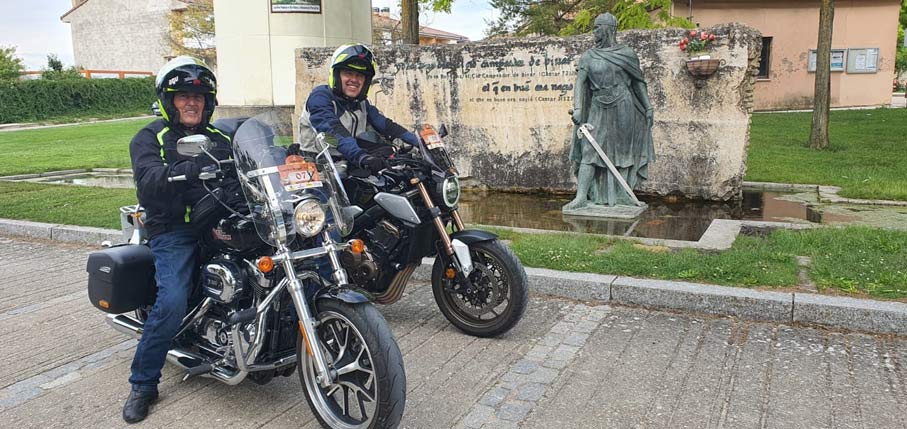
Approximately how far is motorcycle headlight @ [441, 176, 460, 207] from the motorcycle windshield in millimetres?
900

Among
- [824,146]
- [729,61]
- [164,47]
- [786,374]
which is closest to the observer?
[786,374]

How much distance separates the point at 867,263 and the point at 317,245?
13.9 feet

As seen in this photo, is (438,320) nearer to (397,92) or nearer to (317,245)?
(317,245)

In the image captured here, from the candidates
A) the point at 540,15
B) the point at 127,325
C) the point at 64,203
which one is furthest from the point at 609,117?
the point at 540,15

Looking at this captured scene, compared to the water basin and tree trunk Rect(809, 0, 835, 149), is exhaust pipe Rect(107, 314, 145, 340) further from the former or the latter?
tree trunk Rect(809, 0, 835, 149)

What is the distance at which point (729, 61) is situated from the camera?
8875mm

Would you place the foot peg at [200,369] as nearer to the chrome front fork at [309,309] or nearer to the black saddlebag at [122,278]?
the black saddlebag at [122,278]

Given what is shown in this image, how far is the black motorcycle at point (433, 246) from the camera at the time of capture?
4.53 metres

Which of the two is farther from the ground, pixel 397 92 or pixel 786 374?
pixel 397 92

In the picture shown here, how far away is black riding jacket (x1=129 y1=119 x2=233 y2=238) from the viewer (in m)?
3.78

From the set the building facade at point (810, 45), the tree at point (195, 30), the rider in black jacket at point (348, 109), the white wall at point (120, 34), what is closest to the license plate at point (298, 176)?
the rider in black jacket at point (348, 109)

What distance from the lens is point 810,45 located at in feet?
86.1

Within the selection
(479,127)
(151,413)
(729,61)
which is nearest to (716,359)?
(151,413)

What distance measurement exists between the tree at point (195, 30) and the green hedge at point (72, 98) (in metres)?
2.93
